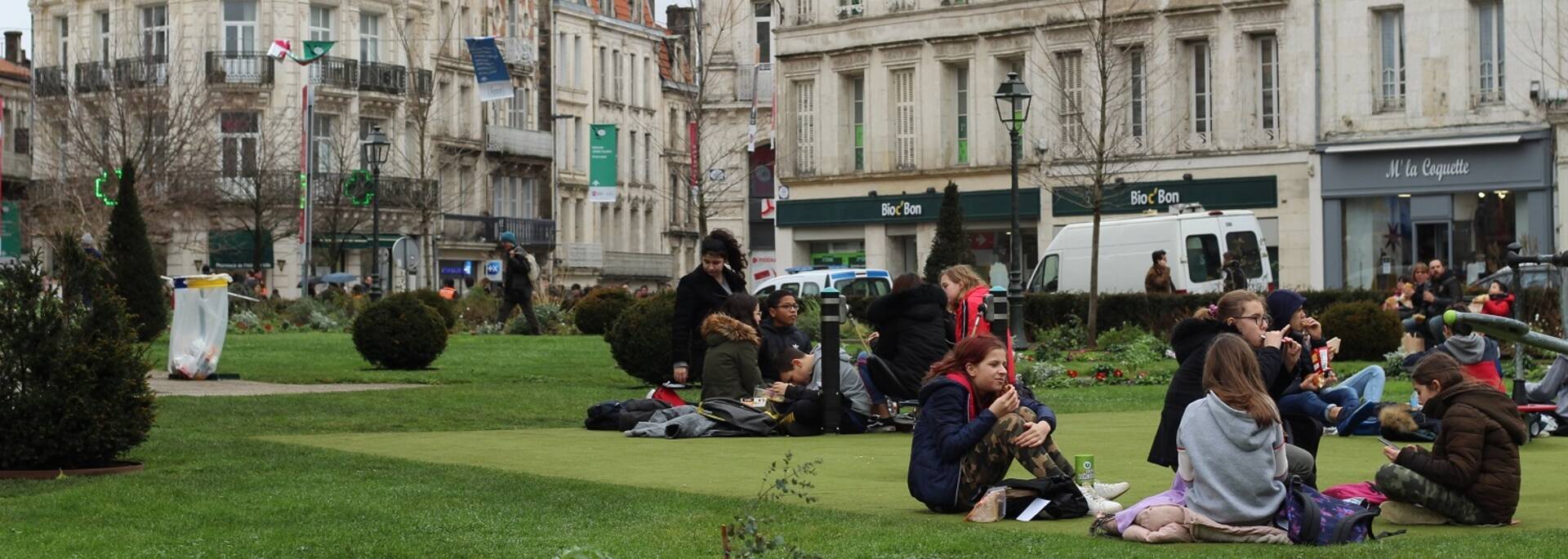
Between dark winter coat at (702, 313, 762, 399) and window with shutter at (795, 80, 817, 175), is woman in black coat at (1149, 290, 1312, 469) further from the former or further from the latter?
window with shutter at (795, 80, 817, 175)

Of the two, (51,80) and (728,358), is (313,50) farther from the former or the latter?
(728,358)

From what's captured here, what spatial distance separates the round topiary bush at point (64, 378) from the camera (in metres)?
13.8

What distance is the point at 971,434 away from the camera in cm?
1150

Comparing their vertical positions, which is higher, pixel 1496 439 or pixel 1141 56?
pixel 1141 56

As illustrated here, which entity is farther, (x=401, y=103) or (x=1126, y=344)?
(x=401, y=103)

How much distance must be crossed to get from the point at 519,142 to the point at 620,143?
8.02m

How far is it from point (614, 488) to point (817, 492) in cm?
115

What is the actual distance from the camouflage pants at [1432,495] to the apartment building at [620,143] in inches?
2702

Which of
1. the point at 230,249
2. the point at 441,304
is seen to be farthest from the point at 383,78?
the point at 441,304

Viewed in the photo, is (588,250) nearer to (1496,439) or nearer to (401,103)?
(401,103)

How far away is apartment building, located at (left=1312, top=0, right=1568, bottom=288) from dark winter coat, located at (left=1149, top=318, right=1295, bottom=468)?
32.3 metres

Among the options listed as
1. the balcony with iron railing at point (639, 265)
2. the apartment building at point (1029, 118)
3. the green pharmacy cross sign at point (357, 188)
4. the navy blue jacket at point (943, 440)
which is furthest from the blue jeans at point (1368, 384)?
the balcony with iron railing at point (639, 265)

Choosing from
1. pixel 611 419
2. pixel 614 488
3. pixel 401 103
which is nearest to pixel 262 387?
pixel 611 419

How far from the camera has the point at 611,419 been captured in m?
18.8
